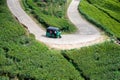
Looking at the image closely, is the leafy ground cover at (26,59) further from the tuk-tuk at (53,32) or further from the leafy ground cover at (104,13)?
the leafy ground cover at (104,13)

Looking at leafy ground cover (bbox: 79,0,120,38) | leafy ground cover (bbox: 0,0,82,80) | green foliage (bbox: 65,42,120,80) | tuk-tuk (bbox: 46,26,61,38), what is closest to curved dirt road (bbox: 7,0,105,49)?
tuk-tuk (bbox: 46,26,61,38)

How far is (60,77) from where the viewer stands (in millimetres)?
35250

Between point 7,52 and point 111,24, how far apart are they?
2055cm

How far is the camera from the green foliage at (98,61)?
38188 mm

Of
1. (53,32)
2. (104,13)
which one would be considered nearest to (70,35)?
(53,32)

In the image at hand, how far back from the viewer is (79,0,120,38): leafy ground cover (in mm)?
51750

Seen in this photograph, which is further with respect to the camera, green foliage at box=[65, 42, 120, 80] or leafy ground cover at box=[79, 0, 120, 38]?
leafy ground cover at box=[79, 0, 120, 38]

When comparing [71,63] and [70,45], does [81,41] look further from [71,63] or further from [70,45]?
[71,63]

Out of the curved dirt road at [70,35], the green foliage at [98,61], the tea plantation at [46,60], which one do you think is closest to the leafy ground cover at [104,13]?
the curved dirt road at [70,35]

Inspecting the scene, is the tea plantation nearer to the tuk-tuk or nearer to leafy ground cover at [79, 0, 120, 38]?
the tuk-tuk

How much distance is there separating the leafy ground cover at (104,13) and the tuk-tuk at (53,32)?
7.77 m

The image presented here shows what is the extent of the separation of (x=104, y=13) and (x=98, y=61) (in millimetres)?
19498

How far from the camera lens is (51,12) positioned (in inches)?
2094

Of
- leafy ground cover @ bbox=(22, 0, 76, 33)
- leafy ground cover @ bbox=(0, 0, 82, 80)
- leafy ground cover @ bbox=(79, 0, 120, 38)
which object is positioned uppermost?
leafy ground cover @ bbox=(0, 0, 82, 80)
